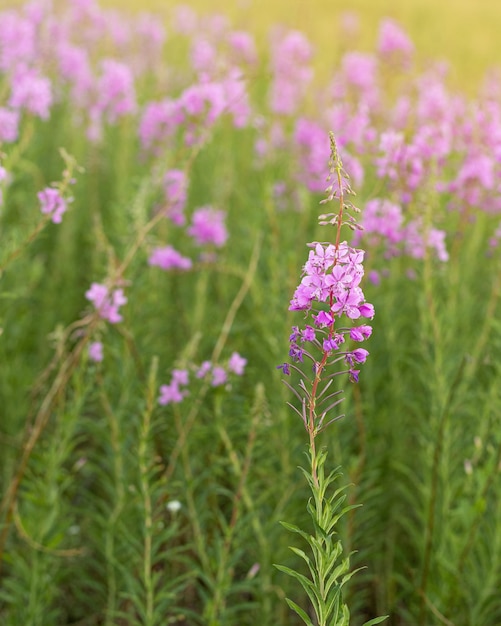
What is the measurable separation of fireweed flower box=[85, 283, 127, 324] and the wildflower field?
0.04 feet

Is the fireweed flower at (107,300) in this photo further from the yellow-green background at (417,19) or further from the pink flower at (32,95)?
the yellow-green background at (417,19)

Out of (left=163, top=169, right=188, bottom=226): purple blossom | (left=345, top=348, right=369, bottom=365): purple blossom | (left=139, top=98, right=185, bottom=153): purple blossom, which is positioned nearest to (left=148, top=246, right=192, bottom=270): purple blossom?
(left=163, top=169, right=188, bottom=226): purple blossom

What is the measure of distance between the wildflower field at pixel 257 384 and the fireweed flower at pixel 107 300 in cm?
1

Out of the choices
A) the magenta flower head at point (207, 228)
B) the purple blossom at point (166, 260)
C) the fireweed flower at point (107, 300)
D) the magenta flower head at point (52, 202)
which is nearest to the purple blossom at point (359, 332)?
the magenta flower head at point (52, 202)

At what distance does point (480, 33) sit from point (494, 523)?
15.2 meters

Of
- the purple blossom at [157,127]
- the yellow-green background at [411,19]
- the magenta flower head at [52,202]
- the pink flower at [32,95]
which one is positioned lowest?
the magenta flower head at [52,202]

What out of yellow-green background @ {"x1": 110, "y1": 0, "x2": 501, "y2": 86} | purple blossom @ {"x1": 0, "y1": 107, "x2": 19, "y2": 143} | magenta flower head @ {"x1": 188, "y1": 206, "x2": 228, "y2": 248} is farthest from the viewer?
yellow-green background @ {"x1": 110, "y1": 0, "x2": 501, "y2": 86}

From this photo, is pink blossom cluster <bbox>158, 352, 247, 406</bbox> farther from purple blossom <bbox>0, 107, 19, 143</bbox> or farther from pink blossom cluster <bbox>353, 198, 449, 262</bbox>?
purple blossom <bbox>0, 107, 19, 143</bbox>

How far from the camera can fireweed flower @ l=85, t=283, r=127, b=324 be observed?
8.73 feet

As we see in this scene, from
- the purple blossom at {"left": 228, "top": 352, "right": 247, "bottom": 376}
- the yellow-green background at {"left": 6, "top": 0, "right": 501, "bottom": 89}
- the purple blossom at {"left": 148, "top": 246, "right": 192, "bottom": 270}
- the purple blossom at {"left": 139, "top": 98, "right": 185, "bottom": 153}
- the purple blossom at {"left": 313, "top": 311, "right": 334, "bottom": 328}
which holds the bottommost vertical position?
the purple blossom at {"left": 313, "top": 311, "right": 334, "bottom": 328}

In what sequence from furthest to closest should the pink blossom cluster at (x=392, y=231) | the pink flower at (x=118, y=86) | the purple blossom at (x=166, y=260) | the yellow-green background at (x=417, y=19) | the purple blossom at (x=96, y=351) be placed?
the yellow-green background at (x=417, y=19)
the pink flower at (x=118, y=86)
the purple blossom at (x=166, y=260)
the pink blossom cluster at (x=392, y=231)
the purple blossom at (x=96, y=351)

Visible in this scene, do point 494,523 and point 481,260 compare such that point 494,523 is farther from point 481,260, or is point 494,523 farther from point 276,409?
point 481,260

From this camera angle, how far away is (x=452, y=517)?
289 centimetres

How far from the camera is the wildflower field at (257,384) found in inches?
98.9
